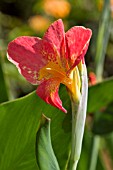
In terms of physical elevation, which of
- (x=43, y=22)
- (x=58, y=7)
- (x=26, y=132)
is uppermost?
(x=26, y=132)

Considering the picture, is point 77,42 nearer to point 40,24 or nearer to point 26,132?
point 26,132

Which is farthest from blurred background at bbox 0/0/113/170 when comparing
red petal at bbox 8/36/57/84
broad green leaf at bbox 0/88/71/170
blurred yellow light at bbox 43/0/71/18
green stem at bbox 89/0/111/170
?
red petal at bbox 8/36/57/84

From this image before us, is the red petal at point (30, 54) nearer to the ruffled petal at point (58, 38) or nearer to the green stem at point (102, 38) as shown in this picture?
the ruffled petal at point (58, 38)

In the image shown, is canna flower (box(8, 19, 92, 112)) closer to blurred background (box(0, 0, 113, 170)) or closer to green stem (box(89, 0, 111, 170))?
green stem (box(89, 0, 111, 170))

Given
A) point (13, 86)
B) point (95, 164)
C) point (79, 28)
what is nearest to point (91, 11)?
point (13, 86)

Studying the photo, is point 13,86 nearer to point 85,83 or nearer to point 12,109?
point 12,109

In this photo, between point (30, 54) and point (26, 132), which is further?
point (26, 132)

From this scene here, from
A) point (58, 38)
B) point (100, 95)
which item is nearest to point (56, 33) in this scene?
point (58, 38)
